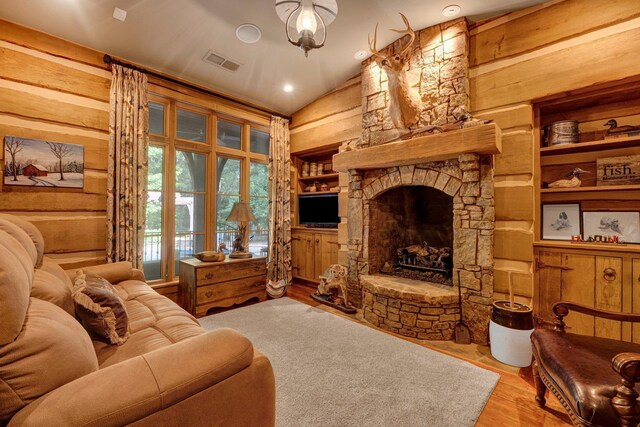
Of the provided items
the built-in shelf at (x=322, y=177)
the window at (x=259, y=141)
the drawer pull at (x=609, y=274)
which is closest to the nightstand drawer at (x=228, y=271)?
the built-in shelf at (x=322, y=177)

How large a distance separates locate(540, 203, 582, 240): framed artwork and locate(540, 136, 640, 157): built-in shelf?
52 cm

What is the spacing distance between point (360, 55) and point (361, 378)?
3540 mm

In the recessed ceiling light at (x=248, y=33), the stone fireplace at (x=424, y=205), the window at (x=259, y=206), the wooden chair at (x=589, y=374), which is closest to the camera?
the wooden chair at (x=589, y=374)

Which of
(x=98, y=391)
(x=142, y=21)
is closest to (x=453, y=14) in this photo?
(x=142, y=21)

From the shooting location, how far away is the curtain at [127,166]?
3.01m

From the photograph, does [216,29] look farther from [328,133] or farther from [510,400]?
[510,400]

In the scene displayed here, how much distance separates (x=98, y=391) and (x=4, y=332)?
31 cm

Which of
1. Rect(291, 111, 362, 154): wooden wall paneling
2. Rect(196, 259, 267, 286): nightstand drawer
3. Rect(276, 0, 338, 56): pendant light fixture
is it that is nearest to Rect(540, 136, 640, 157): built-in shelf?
Rect(291, 111, 362, 154): wooden wall paneling

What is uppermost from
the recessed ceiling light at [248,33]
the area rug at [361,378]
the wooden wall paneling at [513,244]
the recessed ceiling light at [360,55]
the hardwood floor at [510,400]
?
the recessed ceiling light at [360,55]

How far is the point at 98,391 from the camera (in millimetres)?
863

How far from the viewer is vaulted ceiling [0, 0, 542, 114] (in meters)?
2.54

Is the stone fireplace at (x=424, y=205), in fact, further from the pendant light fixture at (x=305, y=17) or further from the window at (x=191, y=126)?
the window at (x=191, y=126)

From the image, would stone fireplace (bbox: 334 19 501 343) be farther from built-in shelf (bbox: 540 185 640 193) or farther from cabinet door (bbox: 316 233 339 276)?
built-in shelf (bbox: 540 185 640 193)

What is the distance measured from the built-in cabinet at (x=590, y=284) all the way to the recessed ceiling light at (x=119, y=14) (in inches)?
179
